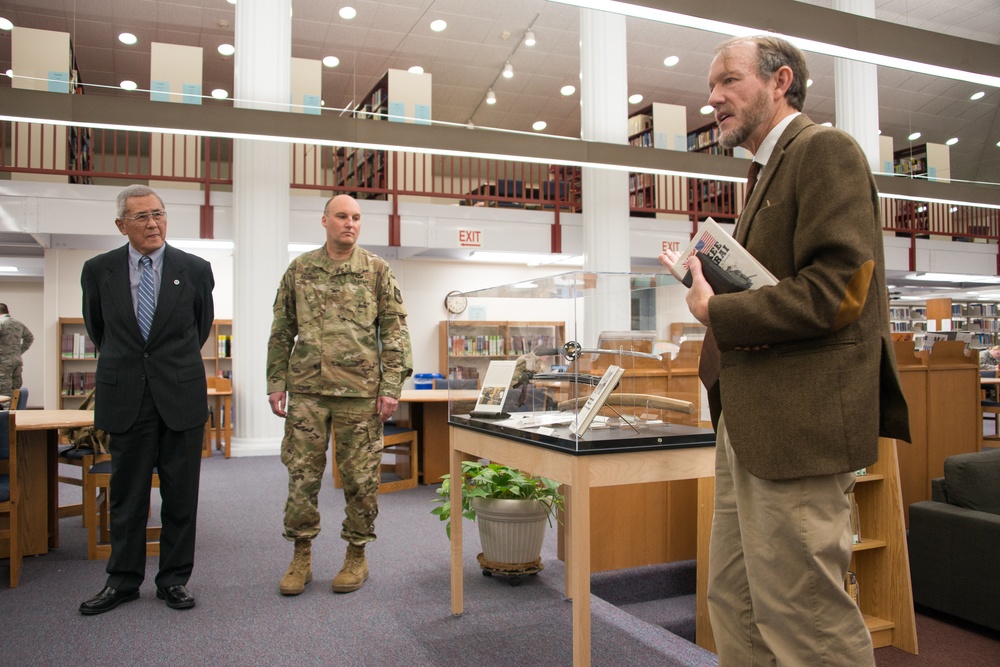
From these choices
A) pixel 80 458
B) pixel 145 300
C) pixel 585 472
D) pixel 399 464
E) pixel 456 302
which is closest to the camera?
pixel 585 472

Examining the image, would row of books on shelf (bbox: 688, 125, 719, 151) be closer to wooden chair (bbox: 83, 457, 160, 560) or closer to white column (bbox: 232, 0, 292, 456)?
white column (bbox: 232, 0, 292, 456)

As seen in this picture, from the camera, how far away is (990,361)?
1202 cm

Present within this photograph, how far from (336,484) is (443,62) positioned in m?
7.66

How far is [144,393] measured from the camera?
2830 mm

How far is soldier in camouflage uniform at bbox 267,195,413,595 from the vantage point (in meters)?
3.01

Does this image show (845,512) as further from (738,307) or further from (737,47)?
(737,47)

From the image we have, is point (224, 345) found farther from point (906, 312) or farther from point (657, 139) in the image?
point (906, 312)

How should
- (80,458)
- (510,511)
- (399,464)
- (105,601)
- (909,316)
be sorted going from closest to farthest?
(105,601), (510,511), (80,458), (399,464), (909,316)

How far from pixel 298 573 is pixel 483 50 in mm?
9364

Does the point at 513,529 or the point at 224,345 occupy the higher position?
the point at 224,345

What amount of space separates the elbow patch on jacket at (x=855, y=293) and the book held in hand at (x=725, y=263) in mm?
123

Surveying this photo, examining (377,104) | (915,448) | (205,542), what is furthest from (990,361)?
(205,542)

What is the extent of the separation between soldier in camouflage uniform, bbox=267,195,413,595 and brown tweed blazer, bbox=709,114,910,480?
6.52 feet

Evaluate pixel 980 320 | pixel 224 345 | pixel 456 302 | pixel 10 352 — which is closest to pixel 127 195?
pixel 456 302
